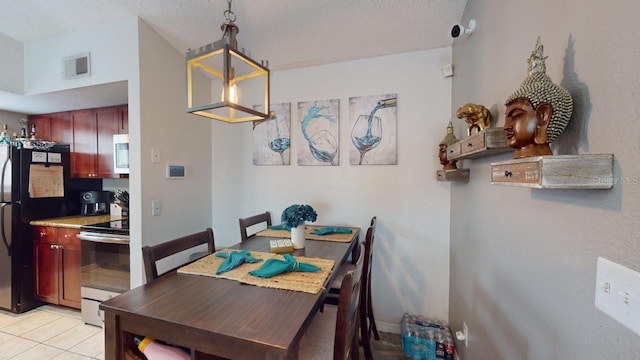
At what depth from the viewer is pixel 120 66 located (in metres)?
1.99

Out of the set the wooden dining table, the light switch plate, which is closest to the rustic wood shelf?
the light switch plate

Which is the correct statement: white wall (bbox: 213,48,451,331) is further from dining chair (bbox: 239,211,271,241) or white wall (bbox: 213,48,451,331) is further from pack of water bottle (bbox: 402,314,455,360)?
pack of water bottle (bbox: 402,314,455,360)

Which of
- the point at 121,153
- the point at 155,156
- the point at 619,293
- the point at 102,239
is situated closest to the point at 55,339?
the point at 102,239

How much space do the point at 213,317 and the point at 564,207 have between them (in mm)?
1182

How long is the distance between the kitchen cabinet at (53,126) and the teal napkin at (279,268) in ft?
10.2

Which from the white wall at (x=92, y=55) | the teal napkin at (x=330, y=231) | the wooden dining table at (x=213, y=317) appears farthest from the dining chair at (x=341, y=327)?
the white wall at (x=92, y=55)

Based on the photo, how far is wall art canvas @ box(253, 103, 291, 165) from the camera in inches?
100

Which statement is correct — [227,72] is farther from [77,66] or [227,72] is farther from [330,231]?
[77,66]

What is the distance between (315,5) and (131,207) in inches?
85.3

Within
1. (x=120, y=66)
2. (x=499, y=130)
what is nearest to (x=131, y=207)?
(x=120, y=66)

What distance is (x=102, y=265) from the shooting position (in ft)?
7.36

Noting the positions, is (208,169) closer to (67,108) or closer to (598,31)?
(67,108)

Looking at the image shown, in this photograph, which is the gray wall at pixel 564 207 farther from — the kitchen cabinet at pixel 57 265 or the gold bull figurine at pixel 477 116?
the kitchen cabinet at pixel 57 265

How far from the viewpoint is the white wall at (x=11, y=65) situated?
216cm
